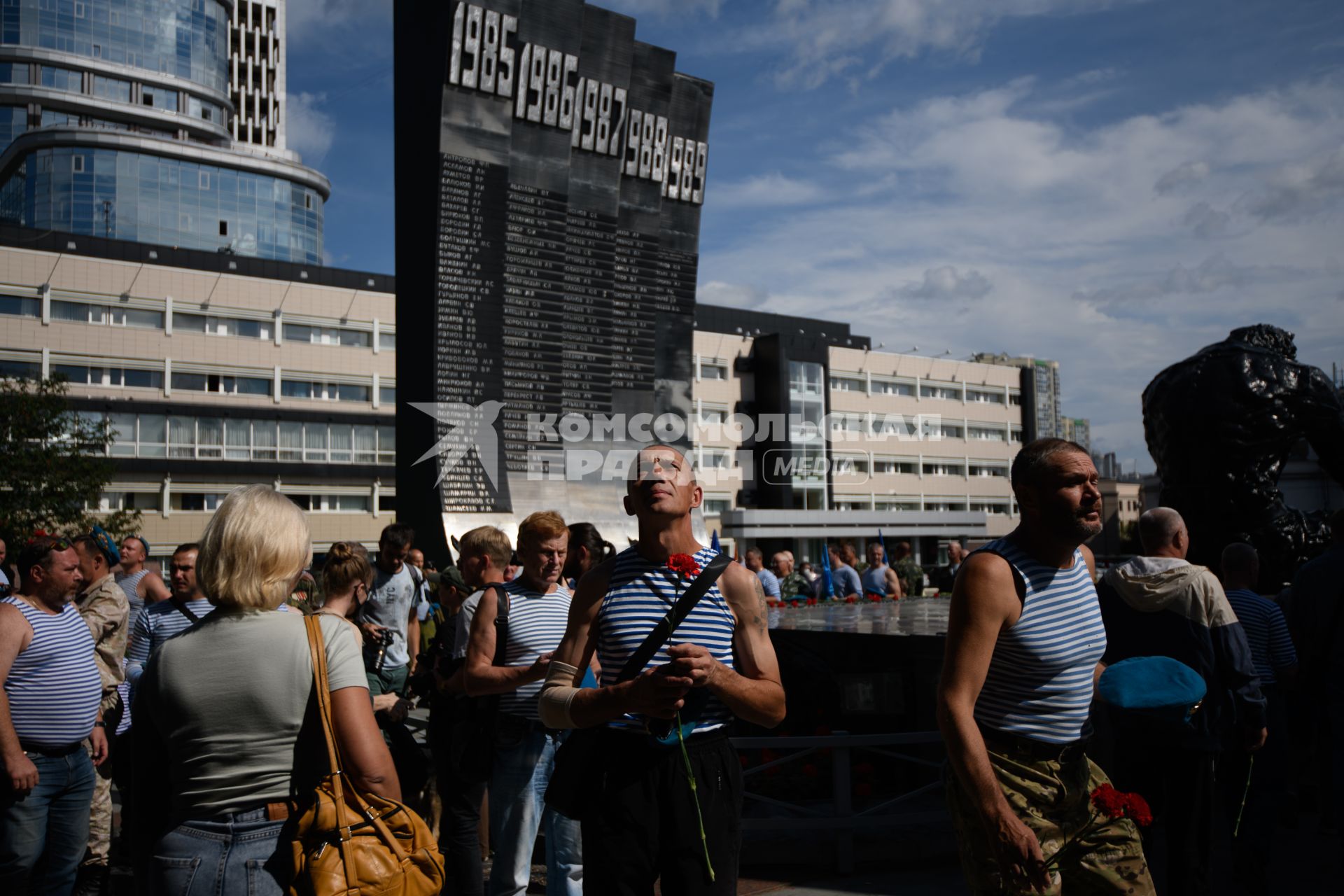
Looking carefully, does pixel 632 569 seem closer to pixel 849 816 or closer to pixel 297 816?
pixel 297 816

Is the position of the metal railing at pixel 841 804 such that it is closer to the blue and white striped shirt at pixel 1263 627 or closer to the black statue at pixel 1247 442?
the blue and white striped shirt at pixel 1263 627

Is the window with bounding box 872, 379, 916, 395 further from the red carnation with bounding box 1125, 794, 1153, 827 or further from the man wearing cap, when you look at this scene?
the red carnation with bounding box 1125, 794, 1153, 827

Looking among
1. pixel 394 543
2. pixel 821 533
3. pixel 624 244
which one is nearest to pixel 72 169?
pixel 821 533

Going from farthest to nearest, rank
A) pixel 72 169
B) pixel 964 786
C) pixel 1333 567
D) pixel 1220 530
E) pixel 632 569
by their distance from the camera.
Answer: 1. pixel 72 169
2. pixel 1220 530
3. pixel 1333 567
4. pixel 632 569
5. pixel 964 786

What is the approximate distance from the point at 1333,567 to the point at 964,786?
3339mm

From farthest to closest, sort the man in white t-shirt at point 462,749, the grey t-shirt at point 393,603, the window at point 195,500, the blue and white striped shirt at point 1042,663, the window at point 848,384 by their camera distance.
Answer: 1. the window at point 848,384
2. the window at point 195,500
3. the grey t-shirt at point 393,603
4. the man in white t-shirt at point 462,749
5. the blue and white striped shirt at point 1042,663

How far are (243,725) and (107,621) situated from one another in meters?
3.45

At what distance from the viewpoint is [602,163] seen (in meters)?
18.2

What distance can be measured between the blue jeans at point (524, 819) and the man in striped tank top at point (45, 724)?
1629 millimetres

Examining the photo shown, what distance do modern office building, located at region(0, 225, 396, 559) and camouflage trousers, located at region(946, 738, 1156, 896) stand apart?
42.2 meters

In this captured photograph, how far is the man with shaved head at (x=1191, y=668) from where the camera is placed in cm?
390

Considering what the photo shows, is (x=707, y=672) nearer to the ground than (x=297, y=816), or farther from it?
farther from it

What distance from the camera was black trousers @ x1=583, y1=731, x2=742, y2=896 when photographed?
2902 millimetres

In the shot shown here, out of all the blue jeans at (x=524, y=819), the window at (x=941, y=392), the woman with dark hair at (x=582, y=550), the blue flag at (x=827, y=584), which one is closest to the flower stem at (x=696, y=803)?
the blue jeans at (x=524, y=819)
